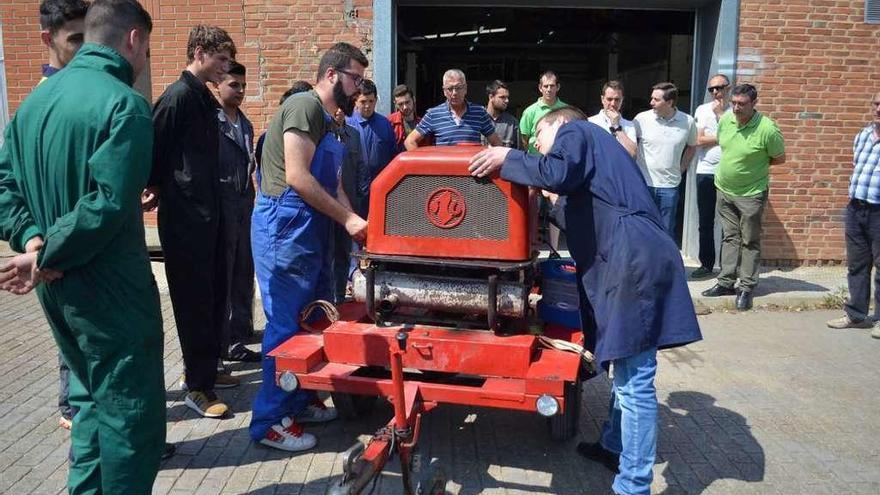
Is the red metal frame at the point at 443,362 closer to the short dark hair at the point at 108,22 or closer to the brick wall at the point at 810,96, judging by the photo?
the short dark hair at the point at 108,22

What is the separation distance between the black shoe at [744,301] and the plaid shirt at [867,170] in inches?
50.6

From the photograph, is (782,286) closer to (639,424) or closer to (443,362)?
(639,424)

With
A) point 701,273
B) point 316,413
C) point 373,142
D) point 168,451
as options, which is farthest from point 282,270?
point 701,273

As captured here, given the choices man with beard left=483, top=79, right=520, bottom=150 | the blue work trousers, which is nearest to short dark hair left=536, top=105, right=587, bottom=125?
the blue work trousers

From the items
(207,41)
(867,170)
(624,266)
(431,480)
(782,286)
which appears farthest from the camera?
(782,286)

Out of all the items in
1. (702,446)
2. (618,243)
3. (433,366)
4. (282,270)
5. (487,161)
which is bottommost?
(702,446)

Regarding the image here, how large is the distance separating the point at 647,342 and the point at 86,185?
2.28 m

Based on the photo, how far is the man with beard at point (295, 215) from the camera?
363 cm

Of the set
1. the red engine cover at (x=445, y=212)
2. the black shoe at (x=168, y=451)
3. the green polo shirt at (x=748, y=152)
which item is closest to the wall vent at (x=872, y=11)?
the green polo shirt at (x=748, y=152)

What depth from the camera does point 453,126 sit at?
6.27 metres

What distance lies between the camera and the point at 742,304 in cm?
691

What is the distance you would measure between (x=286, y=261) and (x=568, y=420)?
1705mm

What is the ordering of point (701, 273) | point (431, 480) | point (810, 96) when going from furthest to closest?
point (810, 96) < point (701, 273) < point (431, 480)

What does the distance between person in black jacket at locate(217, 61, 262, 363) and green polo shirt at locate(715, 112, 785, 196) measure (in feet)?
14.6
